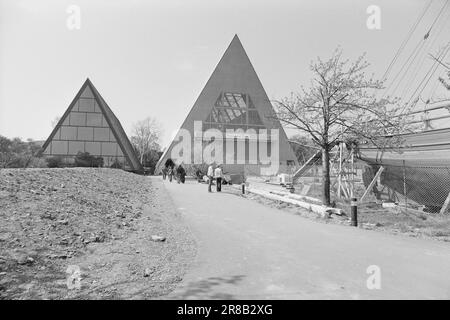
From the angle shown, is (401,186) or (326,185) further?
(401,186)

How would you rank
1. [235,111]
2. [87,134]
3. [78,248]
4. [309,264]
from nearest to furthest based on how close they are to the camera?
1. [309,264]
2. [78,248]
3. [87,134]
4. [235,111]

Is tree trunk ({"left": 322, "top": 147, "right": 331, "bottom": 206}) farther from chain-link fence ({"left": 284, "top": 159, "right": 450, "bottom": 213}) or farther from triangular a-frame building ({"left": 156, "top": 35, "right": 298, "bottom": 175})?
triangular a-frame building ({"left": 156, "top": 35, "right": 298, "bottom": 175})

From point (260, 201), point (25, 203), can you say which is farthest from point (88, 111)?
point (25, 203)

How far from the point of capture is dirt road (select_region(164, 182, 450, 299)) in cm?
392

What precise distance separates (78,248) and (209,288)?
2.57 m

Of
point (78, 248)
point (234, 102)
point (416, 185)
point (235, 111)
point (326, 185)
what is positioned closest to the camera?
point (78, 248)

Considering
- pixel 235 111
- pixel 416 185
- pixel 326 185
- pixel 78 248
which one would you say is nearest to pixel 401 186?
pixel 416 185

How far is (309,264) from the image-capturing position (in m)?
5.04

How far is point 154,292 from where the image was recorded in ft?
12.4

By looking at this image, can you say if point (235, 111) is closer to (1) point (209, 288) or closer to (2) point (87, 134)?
(2) point (87, 134)

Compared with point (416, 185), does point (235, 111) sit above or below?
above

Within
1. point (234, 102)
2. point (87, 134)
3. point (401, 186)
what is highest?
point (234, 102)

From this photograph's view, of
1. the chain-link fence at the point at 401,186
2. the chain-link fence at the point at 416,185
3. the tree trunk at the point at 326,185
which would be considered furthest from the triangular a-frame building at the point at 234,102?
the tree trunk at the point at 326,185

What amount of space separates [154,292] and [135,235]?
3016mm
